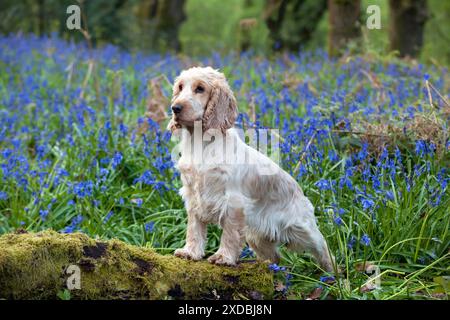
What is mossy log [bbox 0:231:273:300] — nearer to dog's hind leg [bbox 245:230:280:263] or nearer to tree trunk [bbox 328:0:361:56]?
dog's hind leg [bbox 245:230:280:263]

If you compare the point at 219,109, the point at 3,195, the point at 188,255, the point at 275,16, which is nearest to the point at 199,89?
the point at 219,109

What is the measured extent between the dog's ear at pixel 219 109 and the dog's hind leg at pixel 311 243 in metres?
0.96

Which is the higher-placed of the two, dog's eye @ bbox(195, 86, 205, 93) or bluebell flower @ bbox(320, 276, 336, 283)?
dog's eye @ bbox(195, 86, 205, 93)

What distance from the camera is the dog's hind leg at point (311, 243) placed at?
4770mm

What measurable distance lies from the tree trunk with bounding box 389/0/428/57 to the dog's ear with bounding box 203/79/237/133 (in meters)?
10.5

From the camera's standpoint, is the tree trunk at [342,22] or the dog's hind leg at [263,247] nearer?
the dog's hind leg at [263,247]

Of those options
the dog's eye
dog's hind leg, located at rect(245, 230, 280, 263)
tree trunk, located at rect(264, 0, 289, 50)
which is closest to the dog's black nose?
the dog's eye

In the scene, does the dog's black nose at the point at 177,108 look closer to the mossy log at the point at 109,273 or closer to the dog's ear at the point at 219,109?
the dog's ear at the point at 219,109

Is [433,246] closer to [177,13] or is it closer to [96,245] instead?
[96,245]

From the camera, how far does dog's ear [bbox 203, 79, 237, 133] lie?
174 inches

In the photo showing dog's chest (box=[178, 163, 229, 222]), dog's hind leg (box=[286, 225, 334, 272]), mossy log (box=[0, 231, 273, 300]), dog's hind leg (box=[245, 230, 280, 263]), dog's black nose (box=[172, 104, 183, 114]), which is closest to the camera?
mossy log (box=[0, 231, 273, 300])

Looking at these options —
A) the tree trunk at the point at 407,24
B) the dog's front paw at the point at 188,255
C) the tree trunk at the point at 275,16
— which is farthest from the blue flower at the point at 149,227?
the tree trunk at the point at 275,16

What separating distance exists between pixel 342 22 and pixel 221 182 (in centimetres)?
979

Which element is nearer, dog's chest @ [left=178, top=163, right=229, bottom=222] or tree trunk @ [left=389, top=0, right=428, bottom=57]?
dog's chest @ [left=178, top=163, right=229, bottom=222]
